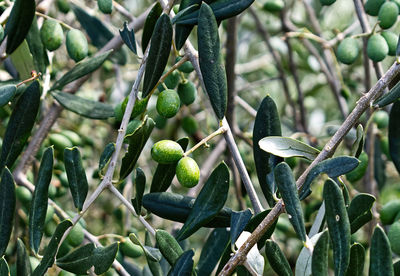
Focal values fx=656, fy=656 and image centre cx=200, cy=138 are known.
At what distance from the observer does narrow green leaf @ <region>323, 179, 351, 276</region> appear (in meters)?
0.89

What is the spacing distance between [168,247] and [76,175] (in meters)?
0.22

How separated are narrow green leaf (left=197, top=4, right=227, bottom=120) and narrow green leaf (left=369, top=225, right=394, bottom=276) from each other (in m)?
0.34

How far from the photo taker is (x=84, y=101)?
1534 mm

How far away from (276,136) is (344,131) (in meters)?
0.19

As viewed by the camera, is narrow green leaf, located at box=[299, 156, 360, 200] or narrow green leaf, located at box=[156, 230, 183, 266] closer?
narrow green leaf, located at box=[299, 156, 360, 200]

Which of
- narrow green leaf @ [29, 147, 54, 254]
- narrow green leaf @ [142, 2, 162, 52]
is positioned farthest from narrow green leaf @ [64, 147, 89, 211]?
narrow green leaf @ [142, 2, 162, 52]

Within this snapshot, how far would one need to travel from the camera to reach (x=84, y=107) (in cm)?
152

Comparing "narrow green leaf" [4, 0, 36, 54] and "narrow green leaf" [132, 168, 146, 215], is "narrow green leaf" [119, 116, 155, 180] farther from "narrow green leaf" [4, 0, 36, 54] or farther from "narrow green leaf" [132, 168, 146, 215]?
"narrow green leaf" [4, 0, 36, 54]

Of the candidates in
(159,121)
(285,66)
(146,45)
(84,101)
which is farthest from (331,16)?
(146,45)

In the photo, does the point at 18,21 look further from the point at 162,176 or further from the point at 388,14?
the point at 388,14

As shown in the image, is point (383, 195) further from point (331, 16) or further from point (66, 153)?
point (66, 153)

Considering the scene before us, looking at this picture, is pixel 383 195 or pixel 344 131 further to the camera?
pixel 383 195

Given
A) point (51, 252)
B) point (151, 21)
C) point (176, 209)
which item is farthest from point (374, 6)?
point (51, 252)

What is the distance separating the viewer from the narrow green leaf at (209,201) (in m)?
1.07
